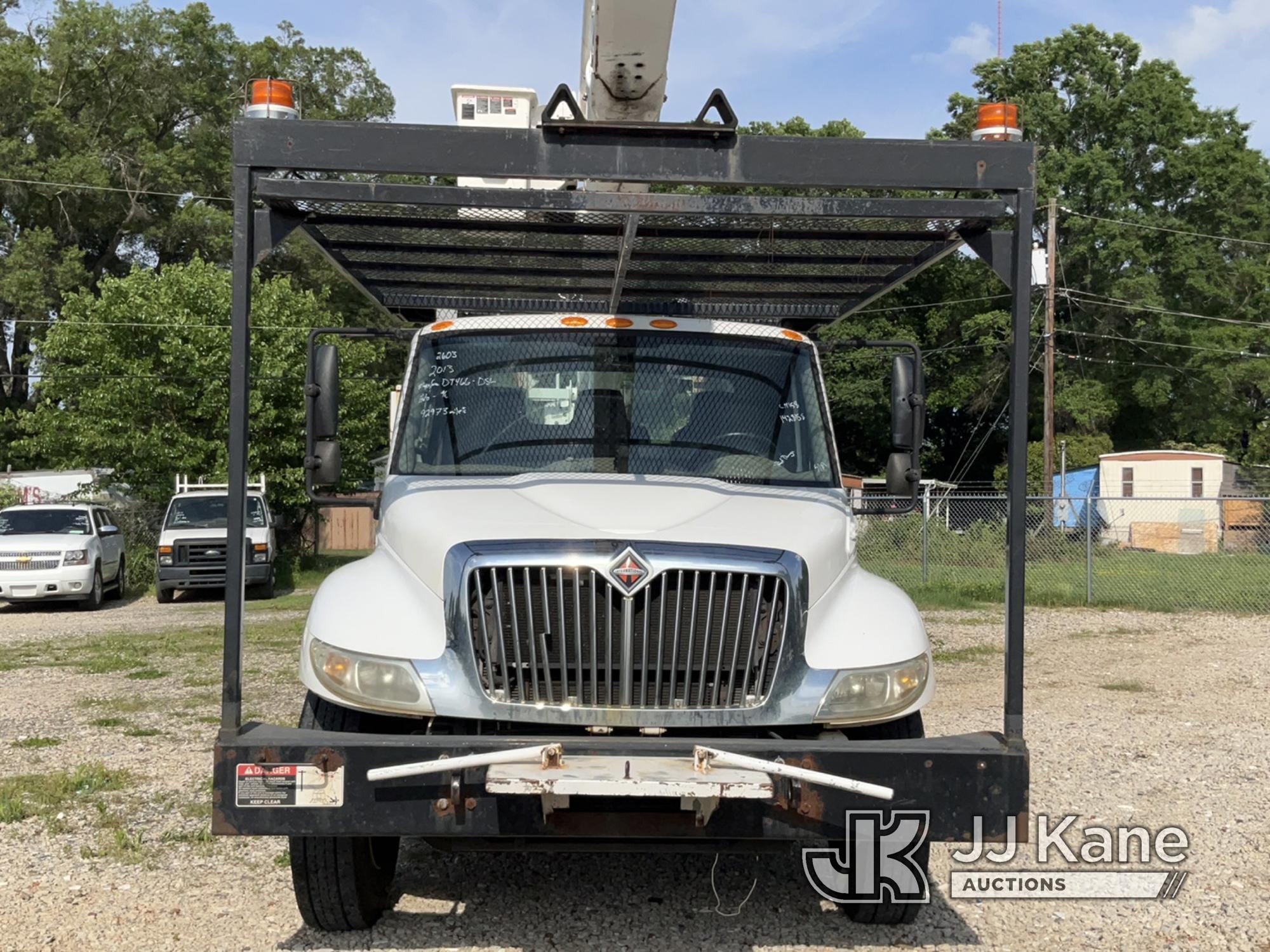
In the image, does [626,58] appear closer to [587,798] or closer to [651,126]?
[651,126]

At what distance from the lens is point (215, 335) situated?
27344 mm

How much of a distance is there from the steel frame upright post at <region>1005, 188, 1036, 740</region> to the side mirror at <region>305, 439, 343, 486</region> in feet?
8.66

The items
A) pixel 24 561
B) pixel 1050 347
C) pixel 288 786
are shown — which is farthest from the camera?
pixel 1050 347

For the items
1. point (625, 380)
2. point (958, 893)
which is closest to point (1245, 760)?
point (958, 893)

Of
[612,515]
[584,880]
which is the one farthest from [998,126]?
[584,880]

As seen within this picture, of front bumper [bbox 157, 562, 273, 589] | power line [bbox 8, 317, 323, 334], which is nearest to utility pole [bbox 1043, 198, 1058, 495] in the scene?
power line [bbox 8, 317, 323, 334]

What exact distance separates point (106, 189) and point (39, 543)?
91.0ft

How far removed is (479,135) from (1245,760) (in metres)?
6.65

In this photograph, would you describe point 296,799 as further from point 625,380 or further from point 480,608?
point 625,380

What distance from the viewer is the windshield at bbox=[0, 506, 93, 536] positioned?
2052 cm

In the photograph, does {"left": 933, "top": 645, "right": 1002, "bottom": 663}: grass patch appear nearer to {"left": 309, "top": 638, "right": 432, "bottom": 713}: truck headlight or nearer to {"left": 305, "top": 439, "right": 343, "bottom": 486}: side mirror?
{"left": 305, "top": 439, "right": 343, "bottom": 486}: side mirror

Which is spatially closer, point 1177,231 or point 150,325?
point 150,325

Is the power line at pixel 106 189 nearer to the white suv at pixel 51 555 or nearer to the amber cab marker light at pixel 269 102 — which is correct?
the white suv at pixel 51 555

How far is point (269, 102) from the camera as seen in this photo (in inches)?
165
